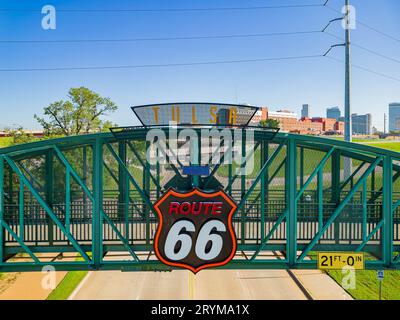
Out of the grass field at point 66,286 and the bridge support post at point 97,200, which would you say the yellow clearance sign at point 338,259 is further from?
the grass field at point 66,286

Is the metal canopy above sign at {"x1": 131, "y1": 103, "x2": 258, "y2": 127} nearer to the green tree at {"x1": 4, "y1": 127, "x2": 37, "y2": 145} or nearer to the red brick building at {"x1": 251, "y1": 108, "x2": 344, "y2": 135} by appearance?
the green tree at {"x1": 4, "y1": 127, "x2": 37, "y2": 145}

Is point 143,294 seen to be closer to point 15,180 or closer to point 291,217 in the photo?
point 291,217

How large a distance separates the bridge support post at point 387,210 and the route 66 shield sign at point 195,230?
383 centimetres

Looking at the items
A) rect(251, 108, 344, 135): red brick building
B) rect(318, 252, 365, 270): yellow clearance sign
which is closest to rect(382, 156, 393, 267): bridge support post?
rect(318, 252, 365, 270): yellow clearance sign

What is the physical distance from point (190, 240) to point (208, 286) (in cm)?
727

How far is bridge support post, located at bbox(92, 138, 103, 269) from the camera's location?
318 inches

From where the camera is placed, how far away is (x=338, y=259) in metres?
8.23

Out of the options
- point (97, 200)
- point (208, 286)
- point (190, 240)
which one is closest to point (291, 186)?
point (190, 240)

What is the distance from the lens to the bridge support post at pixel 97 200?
8.09 metres

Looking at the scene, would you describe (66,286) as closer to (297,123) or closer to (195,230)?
(195,230)

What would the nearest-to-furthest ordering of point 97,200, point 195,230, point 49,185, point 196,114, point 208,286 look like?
point 195,230 → point 196,114 → point 97,200 → point 49,185 → point 208,286

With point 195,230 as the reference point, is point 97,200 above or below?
above

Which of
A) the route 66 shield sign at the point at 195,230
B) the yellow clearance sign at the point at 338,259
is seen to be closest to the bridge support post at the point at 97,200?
the route 66 shield sign at the point at 195,230

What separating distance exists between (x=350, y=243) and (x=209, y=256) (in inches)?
155
